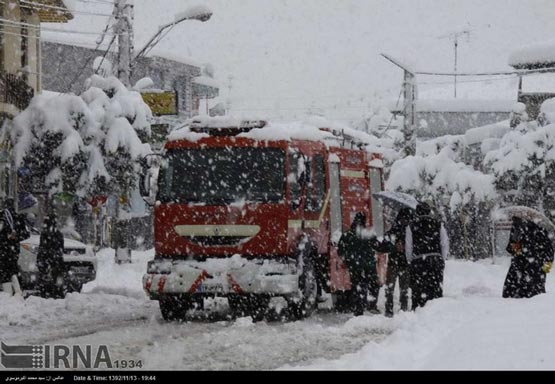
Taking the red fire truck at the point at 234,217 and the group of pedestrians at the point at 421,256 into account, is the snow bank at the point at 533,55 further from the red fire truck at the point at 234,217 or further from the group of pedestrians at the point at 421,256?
the red fire truck at the point at 234,217

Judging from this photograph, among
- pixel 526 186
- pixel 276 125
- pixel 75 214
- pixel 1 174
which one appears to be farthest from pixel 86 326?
pixel 75 214

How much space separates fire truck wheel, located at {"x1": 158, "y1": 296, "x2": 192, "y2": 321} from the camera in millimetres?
15523

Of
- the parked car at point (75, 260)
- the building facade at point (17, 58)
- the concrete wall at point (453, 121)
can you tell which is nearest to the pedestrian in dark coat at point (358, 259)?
the parked car at point (75, 260)

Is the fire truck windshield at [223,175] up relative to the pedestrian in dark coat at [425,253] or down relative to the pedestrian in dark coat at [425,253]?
up

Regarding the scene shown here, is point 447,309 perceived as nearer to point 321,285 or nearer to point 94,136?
point 321,285

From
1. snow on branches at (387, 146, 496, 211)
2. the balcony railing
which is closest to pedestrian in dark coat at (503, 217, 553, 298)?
the balcony railing

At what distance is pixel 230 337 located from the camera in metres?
12.4

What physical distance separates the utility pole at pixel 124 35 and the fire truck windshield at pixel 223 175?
1129 centimetres

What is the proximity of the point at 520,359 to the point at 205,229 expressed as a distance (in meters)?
7.38

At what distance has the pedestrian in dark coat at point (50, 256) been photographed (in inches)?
687

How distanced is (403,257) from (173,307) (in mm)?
3620

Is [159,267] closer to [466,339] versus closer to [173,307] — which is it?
[173,307]

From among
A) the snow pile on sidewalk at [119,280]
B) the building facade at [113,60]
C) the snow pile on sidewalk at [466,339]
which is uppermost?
the building facade at [113,60]

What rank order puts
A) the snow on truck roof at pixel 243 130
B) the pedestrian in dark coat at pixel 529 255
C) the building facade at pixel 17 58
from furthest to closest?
the building facade at pixel 17 58 < the snow on truck roof at pixel 243 130 < the pedestrian in dark coat at pixel 529 255
